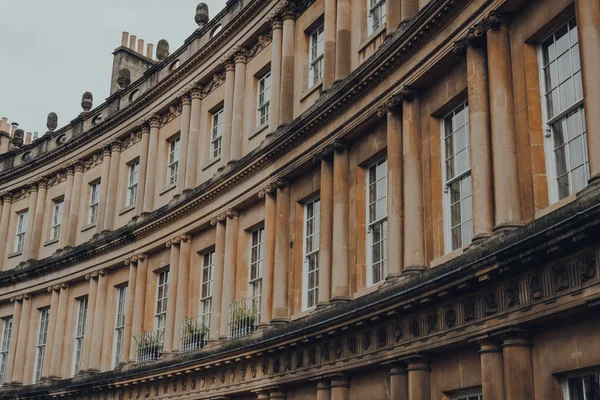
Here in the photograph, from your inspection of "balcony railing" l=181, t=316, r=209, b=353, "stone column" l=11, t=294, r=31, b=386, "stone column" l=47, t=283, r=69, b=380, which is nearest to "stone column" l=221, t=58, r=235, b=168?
"balcony railing" l=181, t=316, r=209, b=353

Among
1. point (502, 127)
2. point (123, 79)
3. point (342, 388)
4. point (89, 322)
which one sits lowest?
point (342, 388)

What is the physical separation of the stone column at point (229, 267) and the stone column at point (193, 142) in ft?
9.45

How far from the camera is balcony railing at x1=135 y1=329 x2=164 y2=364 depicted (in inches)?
938

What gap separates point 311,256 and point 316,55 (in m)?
5.12

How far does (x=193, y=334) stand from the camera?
22297 millimetres

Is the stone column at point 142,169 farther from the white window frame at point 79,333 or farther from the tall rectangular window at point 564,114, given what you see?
the tall rectangular window at point 564,114

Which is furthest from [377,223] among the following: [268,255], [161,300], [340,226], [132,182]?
[132,182]

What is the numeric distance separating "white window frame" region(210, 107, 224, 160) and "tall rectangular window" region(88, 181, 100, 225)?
6.94m

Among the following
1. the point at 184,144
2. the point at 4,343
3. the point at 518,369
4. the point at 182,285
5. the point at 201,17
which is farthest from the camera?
the point at 4,343

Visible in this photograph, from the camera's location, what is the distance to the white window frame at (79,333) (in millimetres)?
27812

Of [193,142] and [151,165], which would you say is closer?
[193,142]

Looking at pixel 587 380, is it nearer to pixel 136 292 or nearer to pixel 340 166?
pixel 340 166

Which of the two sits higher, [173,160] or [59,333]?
[173,160]

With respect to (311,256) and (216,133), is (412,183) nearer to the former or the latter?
(311,256)
